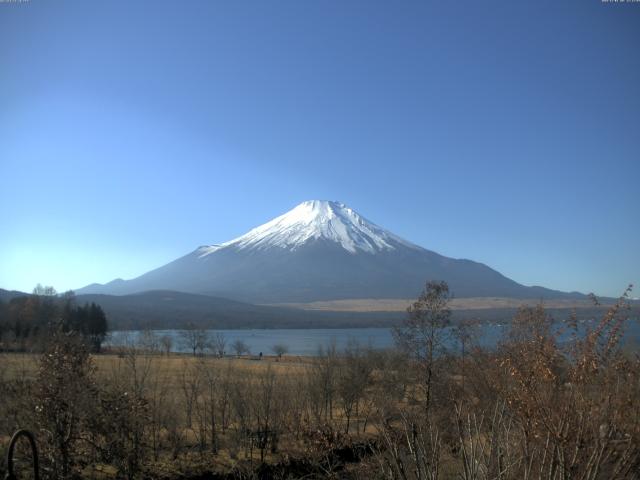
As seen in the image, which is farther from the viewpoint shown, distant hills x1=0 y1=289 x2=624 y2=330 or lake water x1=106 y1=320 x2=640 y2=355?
distant hills x1=0 y1=289 x2=624 y2=330

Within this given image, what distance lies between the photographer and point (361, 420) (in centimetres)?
2702

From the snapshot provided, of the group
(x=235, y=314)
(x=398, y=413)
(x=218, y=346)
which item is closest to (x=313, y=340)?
(x=218, y=346)

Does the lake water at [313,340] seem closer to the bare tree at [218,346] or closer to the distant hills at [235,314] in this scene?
the bare tree at [218,346]

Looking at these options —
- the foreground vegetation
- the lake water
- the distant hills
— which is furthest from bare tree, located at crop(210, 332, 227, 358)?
the distant hills

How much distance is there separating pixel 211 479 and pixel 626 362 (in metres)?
15.4

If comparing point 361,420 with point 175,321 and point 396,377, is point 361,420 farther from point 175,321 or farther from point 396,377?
point 175,321

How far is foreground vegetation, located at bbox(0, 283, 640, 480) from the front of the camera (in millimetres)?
5887

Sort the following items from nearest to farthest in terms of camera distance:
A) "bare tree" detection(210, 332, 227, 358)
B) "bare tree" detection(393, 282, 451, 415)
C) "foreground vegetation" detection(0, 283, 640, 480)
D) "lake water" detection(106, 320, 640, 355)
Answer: "foreground vegetation" detection(0, 283, 640, 480) → "bare tree" detection(393, 282, 451, 415) → "lake water" detection(106, 320, 640, 355) → "bare tree" detection(210, 332, 227, 358)

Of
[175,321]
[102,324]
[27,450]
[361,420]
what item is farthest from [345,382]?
[175,321]

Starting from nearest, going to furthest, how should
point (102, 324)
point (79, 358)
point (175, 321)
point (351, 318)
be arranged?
point (79, 358) < point (102, 324) < point (175, 321) < point (351, 318)

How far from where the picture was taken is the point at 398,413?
58.8 feet

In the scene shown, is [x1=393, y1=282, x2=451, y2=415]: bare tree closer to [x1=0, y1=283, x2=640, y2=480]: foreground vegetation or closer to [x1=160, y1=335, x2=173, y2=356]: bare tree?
[x1=0, y1=283, x2=640, y2=480]: foreground vegetation

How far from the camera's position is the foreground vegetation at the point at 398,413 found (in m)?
5.89

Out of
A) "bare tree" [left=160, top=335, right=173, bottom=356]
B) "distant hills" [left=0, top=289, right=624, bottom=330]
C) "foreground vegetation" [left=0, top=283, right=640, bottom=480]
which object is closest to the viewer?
"foreground vegetation" [left=0, top=283, right=640, bottom=480]
